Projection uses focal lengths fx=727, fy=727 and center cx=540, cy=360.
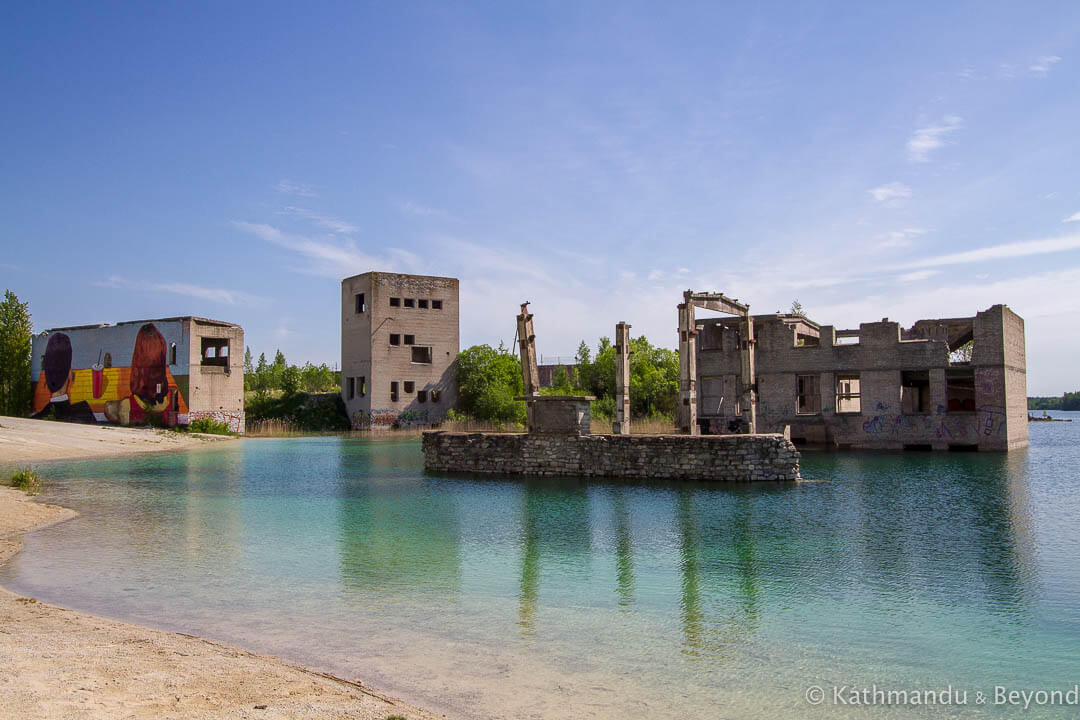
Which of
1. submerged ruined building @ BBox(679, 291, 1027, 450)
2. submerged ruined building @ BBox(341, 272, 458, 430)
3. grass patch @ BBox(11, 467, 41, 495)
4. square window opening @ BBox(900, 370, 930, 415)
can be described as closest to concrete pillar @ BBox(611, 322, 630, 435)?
submerged ruined building @ BBox(679, 291, 1027, 450)

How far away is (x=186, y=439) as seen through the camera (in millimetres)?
37219

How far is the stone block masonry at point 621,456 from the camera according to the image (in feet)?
A: 62.6

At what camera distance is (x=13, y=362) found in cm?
4403

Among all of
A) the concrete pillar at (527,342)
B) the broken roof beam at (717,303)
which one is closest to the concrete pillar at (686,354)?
the broken roof beam at (717,303)

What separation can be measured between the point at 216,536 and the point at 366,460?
15.7m

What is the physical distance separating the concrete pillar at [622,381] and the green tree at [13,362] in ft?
129

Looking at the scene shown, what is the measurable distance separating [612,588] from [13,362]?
48.2 metres

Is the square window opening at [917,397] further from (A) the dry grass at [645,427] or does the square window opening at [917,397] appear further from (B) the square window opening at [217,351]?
(B) the square window opening at [217,351]

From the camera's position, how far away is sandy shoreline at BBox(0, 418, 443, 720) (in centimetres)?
474

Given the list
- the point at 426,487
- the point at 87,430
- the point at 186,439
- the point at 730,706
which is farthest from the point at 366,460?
the point at 730,706

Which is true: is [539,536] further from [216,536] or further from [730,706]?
[730,706]

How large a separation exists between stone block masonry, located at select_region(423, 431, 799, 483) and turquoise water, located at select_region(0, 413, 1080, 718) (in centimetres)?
144

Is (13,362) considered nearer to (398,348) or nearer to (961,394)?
(398,348)

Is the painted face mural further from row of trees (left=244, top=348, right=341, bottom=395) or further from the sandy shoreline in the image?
the sandy shoreline
